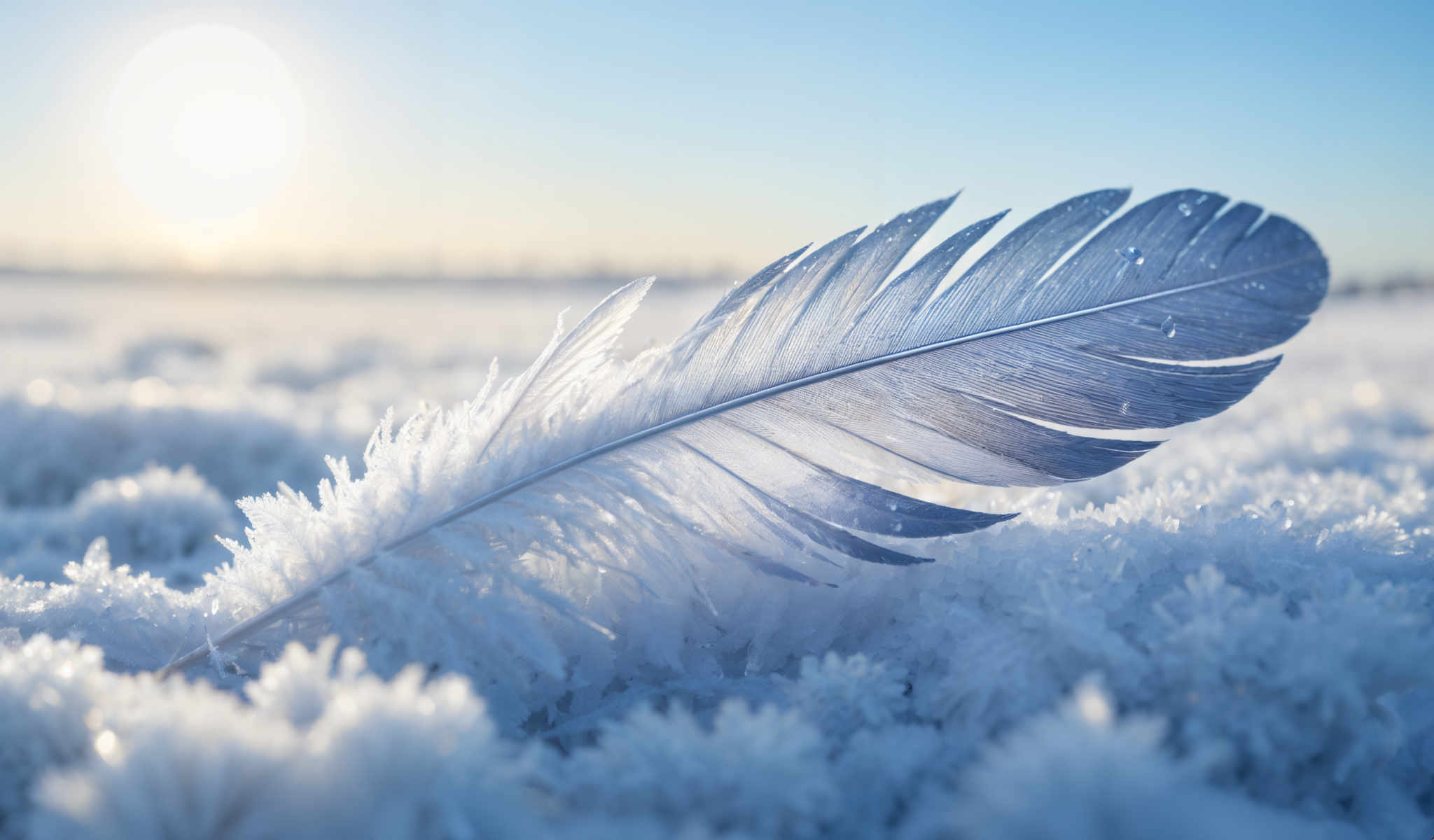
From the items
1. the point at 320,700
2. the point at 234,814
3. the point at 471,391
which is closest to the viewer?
the point at 234,814

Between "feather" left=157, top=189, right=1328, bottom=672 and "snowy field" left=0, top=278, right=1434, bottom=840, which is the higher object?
"feather" left=157, top=189, right=1328, bottom=672

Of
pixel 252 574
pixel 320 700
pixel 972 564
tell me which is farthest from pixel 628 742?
pixel 252 574

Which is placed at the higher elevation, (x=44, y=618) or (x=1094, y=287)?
(x=1094, y=287)

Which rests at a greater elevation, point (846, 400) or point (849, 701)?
point (846, 400)

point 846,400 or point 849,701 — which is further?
point 846,400

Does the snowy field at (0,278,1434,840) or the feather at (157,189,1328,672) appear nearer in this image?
the snowy field at (0,278,1434,840)

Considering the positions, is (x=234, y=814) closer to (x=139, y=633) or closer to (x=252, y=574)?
(x=252, y=574)
